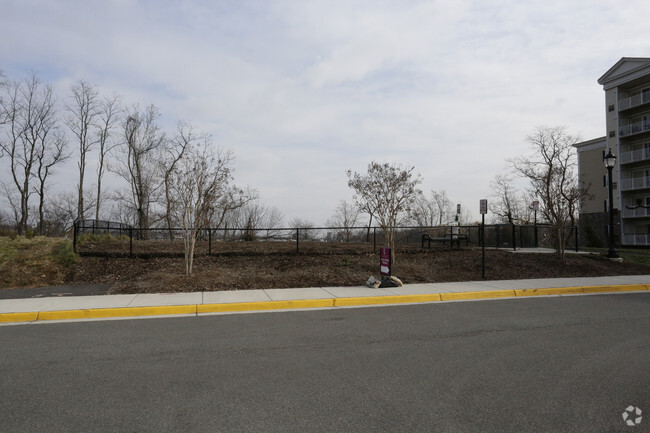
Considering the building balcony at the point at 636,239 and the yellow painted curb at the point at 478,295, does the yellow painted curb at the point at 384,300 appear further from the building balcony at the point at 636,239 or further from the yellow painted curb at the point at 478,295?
the building balcony at the point at 636,239

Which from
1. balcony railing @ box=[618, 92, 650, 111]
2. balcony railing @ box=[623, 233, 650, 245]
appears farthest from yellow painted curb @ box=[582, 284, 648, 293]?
balcony railing @ box=[618, 92, 650, 111]

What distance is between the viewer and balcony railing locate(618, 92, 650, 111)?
3906 cm

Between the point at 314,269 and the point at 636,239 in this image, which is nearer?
the point at 314,269

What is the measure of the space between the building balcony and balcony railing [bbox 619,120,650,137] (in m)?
9.89

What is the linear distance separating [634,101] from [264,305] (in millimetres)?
46676

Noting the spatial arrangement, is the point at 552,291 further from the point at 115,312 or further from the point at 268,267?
the point at 115,312

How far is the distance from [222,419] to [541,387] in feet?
10.4

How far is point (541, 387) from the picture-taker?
418cm

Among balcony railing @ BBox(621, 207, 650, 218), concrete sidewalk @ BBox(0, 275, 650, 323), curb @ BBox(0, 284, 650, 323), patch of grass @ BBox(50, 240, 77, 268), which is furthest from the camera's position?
balcony railing @ BBox(621, 207, 650, 218)

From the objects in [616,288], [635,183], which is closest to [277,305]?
[616,288]

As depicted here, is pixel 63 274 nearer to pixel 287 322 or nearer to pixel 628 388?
pixel 287 322

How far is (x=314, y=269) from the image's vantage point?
1348 centimetres

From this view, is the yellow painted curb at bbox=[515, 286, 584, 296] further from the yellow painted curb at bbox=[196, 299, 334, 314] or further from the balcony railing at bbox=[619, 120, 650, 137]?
the balcony railing at bbox=[619, 120, 650, 137]

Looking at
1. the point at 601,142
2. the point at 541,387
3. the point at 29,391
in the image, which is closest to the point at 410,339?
the point at 541,387
